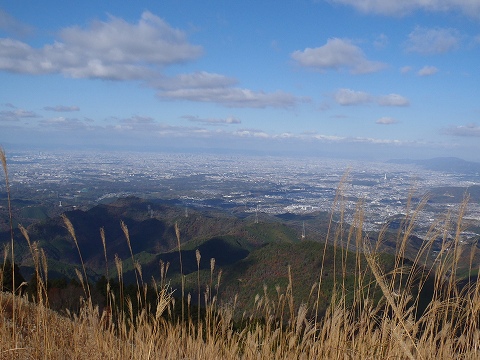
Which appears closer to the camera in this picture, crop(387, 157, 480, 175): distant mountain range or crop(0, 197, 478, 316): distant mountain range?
crop(387, 157, 480, 175): distant mountain range

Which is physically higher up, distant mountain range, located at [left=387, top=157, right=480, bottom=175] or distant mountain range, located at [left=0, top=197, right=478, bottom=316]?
distant mountain range, located at [left=387, top=157, right=480, bottom=175]

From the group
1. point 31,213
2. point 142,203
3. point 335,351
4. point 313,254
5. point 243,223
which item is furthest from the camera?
point 142,203

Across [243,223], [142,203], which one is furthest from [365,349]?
[142,203]

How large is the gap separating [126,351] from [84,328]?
555 millimetres

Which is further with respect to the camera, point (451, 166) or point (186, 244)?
point (186, 244)

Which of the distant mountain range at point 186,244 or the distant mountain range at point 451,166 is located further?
the distant mountain range at point 186,244

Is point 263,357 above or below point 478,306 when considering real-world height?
below

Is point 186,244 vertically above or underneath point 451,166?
underneath

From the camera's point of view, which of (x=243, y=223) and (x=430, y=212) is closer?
(x=430, y=212)

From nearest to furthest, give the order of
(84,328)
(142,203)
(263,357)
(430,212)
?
(263,357), (84,328), (430,212), (142,203)

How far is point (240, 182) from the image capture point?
387 feet

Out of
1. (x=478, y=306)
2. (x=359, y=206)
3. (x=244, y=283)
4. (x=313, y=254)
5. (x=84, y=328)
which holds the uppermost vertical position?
(x=359, y=206)

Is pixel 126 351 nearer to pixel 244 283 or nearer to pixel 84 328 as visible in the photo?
pixel 84 328

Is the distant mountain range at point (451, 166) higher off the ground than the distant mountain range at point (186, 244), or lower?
higher
